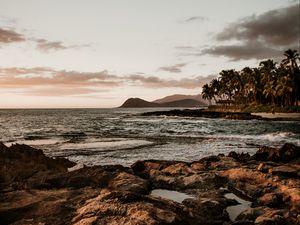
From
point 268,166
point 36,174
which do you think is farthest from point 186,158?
point 36,174

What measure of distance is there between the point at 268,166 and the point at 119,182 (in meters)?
6.25

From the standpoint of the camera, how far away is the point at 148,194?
30.2 feet

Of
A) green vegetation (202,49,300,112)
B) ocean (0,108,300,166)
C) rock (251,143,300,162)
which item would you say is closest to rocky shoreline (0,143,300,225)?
rock (251,143,300,162)

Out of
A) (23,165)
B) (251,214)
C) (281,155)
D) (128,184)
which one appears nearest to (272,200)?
(251,214)

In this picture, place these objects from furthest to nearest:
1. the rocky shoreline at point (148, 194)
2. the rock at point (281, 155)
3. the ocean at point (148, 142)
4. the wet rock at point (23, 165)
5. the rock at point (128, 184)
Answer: the ocean at point (148, 142), the rock at point (281, 155), the wet rock at point (23, 165), the rock at point (128, 184), the rocky shoreline at point (148, 194)

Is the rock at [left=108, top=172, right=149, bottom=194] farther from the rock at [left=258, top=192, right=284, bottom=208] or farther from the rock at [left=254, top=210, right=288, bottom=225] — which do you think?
the rock at [left=254, top=210, right=288, bottom=225]

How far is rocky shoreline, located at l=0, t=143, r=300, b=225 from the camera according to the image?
637 centimetres

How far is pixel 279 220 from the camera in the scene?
648 centimetres

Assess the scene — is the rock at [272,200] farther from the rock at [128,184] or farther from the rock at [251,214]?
the rock at [128,184]

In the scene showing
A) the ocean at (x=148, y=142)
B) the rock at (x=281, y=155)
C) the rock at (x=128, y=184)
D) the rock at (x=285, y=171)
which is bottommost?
the ocean at (x=148, y=142)

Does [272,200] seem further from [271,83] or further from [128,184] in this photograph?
[271,83]

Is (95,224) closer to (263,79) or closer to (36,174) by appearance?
(36,174)

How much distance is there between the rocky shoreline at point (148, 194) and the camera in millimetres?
6371

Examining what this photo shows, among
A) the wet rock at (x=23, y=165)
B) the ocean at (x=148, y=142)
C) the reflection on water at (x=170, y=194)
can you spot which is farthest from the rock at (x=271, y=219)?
the ocean at (x=148, y=142)
